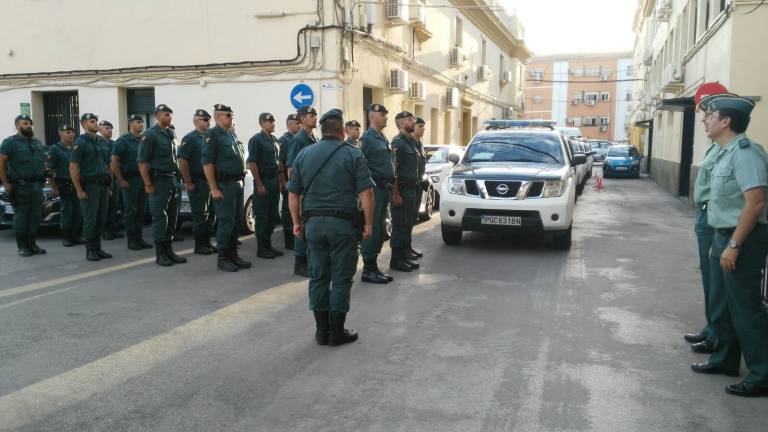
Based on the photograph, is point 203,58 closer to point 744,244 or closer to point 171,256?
point 171,256

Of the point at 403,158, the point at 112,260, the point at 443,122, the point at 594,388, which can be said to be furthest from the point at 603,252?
the point at 443,122

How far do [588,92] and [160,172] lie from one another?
75289mm

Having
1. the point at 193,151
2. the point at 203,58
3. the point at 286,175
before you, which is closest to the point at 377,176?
the point at 286,175

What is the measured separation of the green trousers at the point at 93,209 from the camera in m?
8.62

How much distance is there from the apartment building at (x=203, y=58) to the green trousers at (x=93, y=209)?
5472 millimetres

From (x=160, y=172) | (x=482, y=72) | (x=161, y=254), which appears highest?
(x=482, y=72)

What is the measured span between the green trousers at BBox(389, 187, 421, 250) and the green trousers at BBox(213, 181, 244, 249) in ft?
6.59

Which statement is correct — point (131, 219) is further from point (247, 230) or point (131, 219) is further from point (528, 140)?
point (528, 140)

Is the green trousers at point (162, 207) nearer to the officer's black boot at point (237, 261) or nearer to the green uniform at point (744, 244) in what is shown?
the officer's black boot at point (237, 261)

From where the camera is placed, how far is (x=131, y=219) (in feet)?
31.1

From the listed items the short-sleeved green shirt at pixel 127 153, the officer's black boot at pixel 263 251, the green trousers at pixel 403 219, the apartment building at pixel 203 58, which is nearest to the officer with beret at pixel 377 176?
the green trousers at pixel 403 219

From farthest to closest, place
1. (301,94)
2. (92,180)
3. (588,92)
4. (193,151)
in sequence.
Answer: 1. (588,92)
2. (301,94)
3. (92,180)
4. (193,151)

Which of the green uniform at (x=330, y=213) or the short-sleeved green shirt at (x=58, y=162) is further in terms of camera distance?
the short-sleeved green shirt at (x=58, y=162)

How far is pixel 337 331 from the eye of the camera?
5.02 metres
